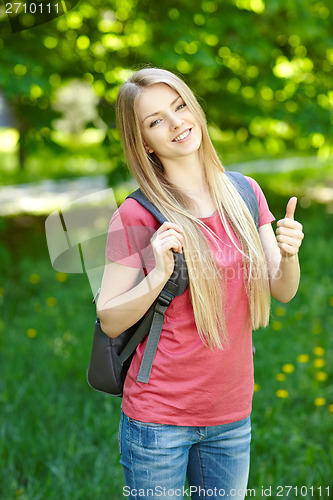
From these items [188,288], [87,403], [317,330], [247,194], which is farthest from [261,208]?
[317,330]

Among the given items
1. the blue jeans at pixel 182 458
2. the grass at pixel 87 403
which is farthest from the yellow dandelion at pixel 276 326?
the blue jeans at pixel 182 458

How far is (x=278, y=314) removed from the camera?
13.1 feet

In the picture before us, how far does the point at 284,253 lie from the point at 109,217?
108 centimetres

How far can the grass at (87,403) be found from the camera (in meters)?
2.33

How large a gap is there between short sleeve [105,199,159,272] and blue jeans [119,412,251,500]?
0.41 m

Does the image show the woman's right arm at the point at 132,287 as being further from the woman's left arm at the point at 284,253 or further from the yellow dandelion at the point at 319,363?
the yellow dandelion at the point at 319,363

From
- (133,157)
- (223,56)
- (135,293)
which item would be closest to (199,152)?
(133,157)

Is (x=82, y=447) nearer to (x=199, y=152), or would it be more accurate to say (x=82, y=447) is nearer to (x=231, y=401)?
(x=231, y=401)

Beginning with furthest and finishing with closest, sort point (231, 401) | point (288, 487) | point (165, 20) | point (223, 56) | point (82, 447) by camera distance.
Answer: point (223, 56)
point (165, 20)
point (82, 447)
point (288, 487)
point (231, 401)

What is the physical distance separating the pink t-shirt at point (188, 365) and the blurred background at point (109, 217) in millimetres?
295

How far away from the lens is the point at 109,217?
222 cm

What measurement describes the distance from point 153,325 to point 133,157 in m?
0.41

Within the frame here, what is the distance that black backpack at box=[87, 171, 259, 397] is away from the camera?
1276 millimetres

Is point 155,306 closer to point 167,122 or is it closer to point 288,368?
point 167,122
